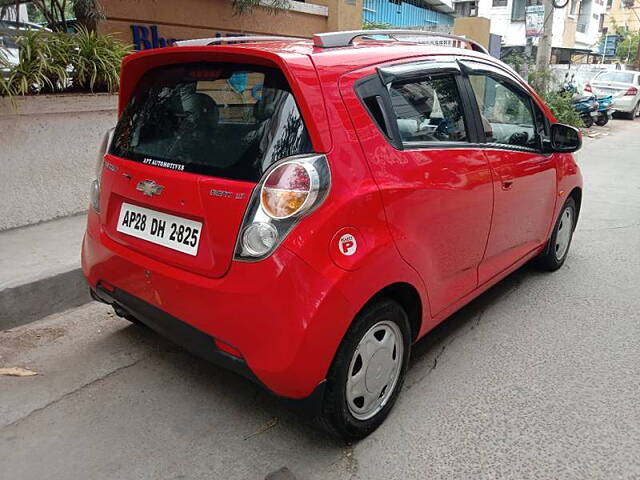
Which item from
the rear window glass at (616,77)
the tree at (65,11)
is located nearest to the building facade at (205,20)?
the tree at (65,11)

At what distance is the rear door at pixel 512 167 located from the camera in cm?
327

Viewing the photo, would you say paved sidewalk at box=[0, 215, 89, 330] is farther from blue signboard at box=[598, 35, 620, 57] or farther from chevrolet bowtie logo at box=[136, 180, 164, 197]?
blue signboard at box=[598, 35, 620, 57]

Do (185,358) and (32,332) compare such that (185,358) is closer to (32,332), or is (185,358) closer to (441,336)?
(32,332)

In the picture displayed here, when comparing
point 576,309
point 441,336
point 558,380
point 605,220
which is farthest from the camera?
point 605,220

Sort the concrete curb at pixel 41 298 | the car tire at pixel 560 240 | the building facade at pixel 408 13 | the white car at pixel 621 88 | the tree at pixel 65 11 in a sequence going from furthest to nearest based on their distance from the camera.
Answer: the white car at pixel 621 88 → the building facade at pixel 408 13 → the tree at pixel 65 11 → the car tire at pixel 560 240 → the concrete curb at pixel 41 298

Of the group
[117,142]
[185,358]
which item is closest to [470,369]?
[185,358]

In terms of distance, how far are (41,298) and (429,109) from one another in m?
2.77

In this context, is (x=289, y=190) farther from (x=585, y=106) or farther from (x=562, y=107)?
(x=585, y=106)

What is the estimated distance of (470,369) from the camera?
123 inches

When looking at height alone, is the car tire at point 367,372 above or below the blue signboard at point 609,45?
below

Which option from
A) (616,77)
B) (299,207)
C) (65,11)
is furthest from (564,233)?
(616,77)

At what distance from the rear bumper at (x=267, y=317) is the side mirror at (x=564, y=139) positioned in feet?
8.41

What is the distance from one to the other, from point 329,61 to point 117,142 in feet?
3.93

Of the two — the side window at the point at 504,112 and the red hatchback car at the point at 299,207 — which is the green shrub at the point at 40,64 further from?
the side window at the point at 504,112
